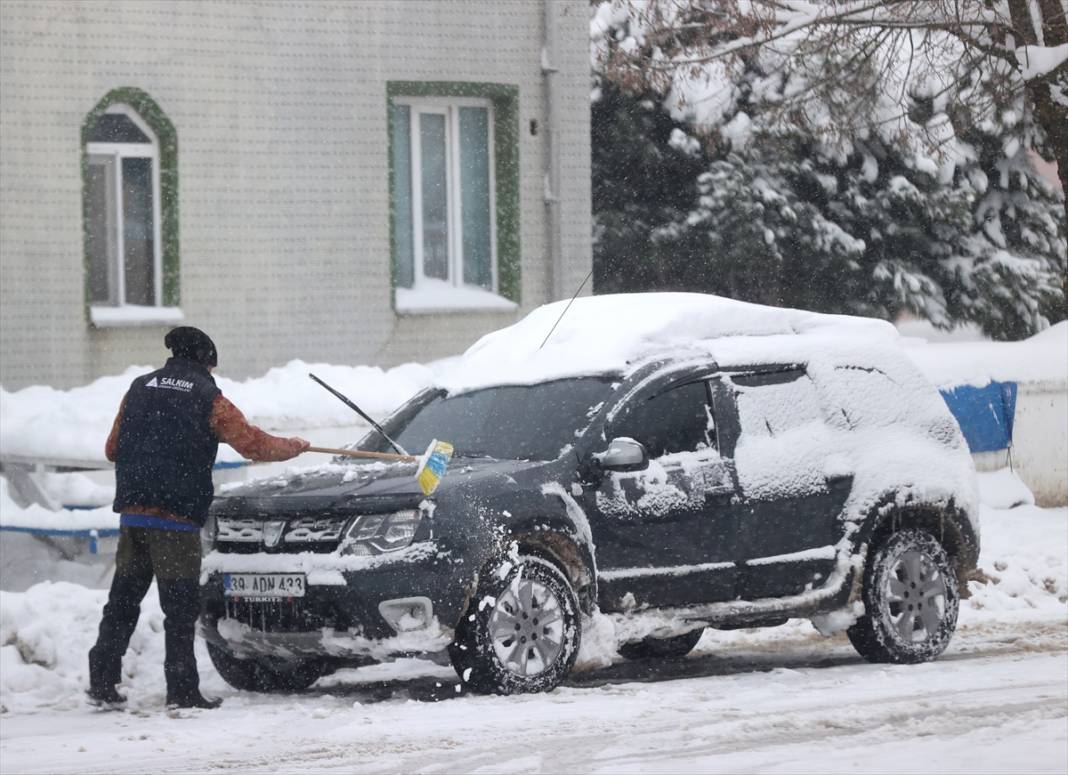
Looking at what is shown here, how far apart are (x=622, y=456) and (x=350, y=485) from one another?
1315mm

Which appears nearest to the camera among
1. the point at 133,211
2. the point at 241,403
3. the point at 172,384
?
the point at 172,384

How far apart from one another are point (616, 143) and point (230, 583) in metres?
19.5

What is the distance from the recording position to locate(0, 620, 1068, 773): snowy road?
26.3 ft

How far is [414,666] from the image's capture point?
11.6m

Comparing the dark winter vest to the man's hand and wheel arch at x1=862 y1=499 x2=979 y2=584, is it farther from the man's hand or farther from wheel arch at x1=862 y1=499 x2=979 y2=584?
wheel arch at x1=862 y1=499 x2=979 y2=584

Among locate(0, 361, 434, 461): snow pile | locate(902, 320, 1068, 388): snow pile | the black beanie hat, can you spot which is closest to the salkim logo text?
the black beanie hat

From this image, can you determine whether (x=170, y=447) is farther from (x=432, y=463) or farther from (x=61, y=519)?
(x=61, y=519)

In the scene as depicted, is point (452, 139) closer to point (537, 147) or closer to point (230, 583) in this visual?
point (537, 147)

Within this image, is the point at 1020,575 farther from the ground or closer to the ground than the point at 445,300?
closer to the ground

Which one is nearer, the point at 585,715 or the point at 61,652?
the point at 585,715

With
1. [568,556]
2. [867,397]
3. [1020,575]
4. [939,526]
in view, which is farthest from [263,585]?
[1020,575]

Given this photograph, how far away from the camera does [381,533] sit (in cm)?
963

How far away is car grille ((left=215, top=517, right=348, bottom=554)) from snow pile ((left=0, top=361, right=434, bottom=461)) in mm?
5508

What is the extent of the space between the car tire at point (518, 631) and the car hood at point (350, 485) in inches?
19.2
